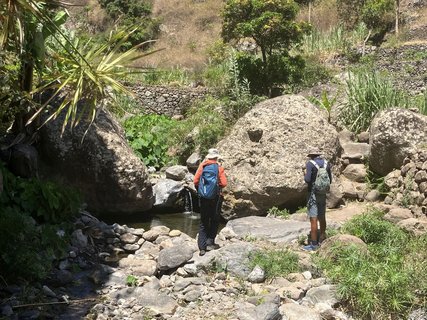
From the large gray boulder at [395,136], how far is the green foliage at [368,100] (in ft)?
5.54

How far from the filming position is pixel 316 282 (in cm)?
616

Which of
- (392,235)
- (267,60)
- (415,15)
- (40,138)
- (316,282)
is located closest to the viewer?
(316,282)

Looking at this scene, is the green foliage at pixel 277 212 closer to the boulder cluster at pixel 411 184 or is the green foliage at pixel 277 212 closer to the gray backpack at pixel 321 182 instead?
the boulder cluster at pixel 411 184

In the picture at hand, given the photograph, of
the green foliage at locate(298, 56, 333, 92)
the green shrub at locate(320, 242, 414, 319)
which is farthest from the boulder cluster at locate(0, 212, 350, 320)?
the green foliage at locate(298, 56, 333, 92)

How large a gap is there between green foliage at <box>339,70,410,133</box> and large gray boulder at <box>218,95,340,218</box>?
173cm

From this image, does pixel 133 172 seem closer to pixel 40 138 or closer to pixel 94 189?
pixel 94 189

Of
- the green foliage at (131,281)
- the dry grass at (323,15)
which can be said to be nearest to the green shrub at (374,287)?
the green foliage at (131,281)

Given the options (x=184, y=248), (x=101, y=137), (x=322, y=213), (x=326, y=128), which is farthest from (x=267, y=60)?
(x=184, y=248)

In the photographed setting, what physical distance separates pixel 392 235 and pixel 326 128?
393 cm

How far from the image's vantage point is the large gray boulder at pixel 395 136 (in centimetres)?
1027

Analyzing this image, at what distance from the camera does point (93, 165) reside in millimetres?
9430

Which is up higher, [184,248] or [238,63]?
[238,63]

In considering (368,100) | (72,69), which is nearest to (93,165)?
(72,69)

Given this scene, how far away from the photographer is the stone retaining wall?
19938 millimetres
